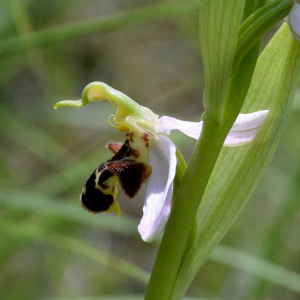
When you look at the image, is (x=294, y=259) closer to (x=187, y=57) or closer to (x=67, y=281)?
(x=67, y=281)

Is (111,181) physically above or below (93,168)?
above

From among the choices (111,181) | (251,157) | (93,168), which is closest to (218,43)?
(251,157)

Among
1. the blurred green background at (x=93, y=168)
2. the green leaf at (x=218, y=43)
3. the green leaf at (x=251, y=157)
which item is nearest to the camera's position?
the green leaf at (x=218, y=43)

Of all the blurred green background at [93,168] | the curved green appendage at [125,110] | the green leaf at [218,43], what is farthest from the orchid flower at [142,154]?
the blurred green background at [93,168]

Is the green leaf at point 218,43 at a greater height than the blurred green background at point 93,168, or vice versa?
the green leaf at point 218,43

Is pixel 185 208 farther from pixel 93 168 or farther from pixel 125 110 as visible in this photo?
pixel 93 168

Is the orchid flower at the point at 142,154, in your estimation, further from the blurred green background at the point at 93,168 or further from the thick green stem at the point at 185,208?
the blurred green background at the point at 93,168
